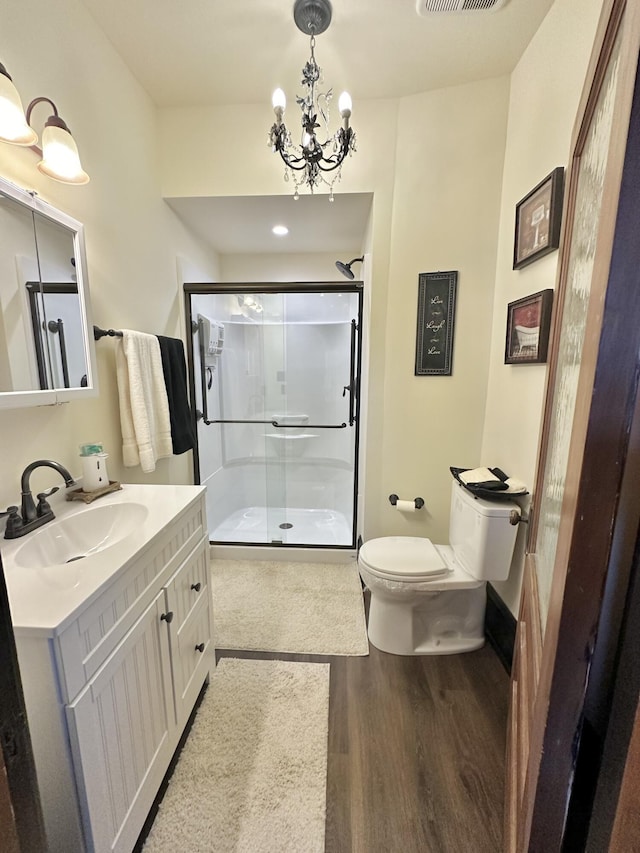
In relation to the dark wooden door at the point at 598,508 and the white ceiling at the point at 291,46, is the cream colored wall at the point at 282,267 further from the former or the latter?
the dark wooden door at the point at 598,508

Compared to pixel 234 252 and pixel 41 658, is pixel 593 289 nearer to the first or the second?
pixel 41 658

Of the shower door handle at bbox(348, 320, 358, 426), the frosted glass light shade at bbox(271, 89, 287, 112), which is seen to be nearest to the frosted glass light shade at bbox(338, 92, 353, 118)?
the frosted glass light shade at bbox(271, 89, 287, 112)

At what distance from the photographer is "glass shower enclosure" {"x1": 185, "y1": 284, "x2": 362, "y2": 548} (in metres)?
2.61

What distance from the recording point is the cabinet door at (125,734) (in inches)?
30.0

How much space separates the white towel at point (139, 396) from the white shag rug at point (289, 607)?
926mm

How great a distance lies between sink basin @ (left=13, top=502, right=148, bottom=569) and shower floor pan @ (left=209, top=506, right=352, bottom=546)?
1.43 metres

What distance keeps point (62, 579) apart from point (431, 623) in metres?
1.60

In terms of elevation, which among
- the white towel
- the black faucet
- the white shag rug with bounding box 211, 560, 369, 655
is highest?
the white towel

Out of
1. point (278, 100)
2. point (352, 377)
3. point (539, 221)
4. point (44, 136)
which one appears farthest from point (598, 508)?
point (352, 377)

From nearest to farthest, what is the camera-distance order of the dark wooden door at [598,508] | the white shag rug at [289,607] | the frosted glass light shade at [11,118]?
the dark wooden door at [598,508], the frosted glass light shade at [11,118], the white shag rug at [289,607]

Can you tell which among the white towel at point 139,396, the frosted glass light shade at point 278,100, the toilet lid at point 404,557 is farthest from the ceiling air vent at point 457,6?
the toilet lid at point 404,557

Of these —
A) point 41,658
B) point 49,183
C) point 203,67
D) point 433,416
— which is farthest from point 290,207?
point 41,658

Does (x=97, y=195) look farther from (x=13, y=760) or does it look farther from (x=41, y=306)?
(x=13, y=760)

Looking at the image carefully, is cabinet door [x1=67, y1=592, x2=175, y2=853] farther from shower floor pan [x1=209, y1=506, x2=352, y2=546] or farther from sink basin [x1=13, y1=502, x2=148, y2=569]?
shower floor pan [x1=209, y1=506, x2=352, y2=546]
